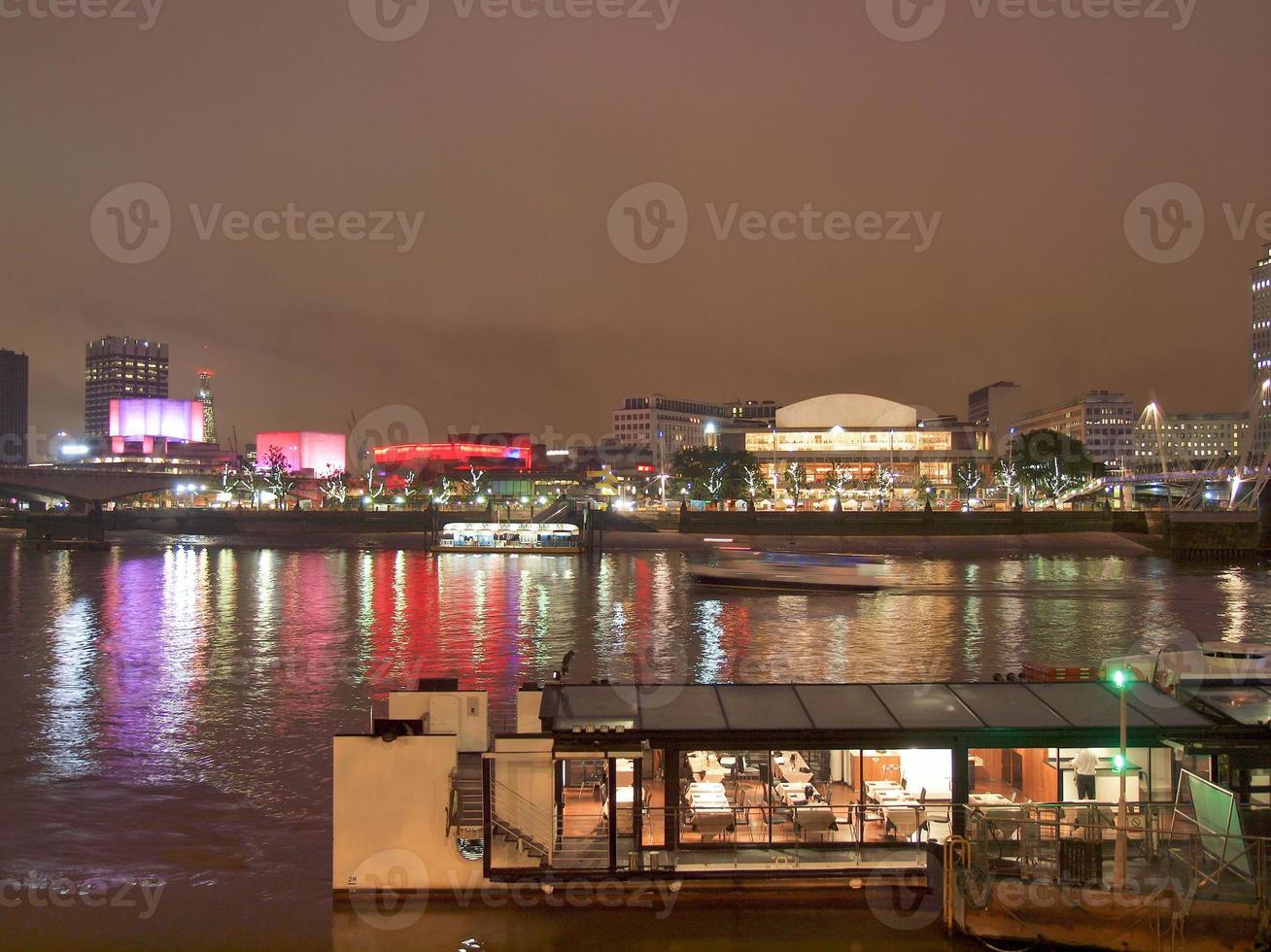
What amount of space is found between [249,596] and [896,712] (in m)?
30.7

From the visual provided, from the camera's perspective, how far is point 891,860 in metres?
8.19

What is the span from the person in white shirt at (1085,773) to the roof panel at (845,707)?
1.51 meters

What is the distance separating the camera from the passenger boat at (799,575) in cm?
3756

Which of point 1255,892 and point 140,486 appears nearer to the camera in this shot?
point 1255,892

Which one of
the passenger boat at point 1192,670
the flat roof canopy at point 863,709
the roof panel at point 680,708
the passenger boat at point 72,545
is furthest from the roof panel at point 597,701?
the passenger boat at point 72,545

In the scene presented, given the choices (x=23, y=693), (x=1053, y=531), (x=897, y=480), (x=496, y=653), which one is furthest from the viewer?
(x=897, y=480)

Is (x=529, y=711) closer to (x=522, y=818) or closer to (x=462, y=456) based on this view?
(x=522, y=818)

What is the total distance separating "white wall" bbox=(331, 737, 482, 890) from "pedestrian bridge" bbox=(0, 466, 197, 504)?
204 ft

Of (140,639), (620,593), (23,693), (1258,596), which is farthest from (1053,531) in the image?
(23,693)

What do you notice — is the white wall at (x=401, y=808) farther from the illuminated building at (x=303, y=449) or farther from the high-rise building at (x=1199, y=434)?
the high-rise building at (x=1199, y=434)

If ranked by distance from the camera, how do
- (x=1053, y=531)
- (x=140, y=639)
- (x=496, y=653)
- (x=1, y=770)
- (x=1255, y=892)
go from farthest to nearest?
1. (x=1053, y=531)
2. (x=140, y=639)
3. (x=496, y=653)
4. (x=1, y=770)
5. (x=1255, y=892)

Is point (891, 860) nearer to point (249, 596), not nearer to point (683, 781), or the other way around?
point (683, 781)

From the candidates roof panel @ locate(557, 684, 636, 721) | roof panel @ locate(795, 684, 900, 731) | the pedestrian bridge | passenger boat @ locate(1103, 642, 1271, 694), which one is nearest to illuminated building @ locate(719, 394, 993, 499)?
the pedestrian bridge

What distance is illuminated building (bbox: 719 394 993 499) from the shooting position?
9481 cm
